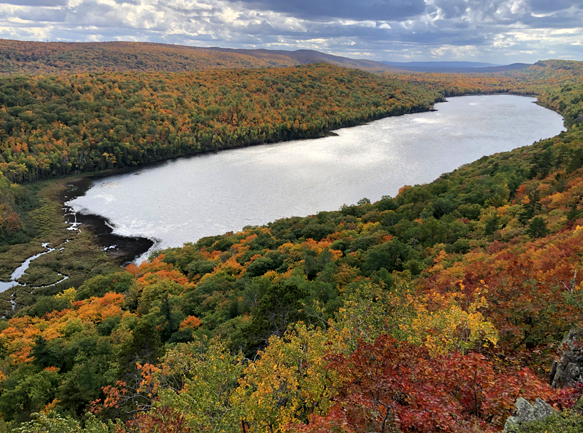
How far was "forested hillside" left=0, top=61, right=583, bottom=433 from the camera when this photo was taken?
11.5m

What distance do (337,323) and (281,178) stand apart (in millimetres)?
80577

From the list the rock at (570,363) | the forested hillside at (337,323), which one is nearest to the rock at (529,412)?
the forested hillside at (337,323)

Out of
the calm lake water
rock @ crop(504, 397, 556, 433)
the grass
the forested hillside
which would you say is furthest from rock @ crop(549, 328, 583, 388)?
the calm lake water

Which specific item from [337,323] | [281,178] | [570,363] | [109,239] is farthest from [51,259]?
[570,363]

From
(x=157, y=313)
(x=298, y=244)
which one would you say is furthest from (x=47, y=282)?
(x=298, y=244)

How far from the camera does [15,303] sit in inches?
2010

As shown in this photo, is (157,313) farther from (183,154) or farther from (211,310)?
(183,154)

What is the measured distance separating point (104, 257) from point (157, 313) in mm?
31408

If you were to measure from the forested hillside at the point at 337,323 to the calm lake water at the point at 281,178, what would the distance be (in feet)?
44.1

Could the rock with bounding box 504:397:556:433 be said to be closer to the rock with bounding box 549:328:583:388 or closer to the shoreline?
the rock with bounding box 549:328:583:388

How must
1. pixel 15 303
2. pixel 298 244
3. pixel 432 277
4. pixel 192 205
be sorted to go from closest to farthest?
pixel 432 277
pixel 15 303
pixel 298 244
pixel 192 205

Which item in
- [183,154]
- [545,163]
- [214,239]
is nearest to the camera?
[545,163]

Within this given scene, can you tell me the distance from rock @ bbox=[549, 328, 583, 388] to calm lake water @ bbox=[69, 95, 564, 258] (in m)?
63.3

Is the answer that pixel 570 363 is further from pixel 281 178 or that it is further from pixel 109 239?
pixel 281 178
